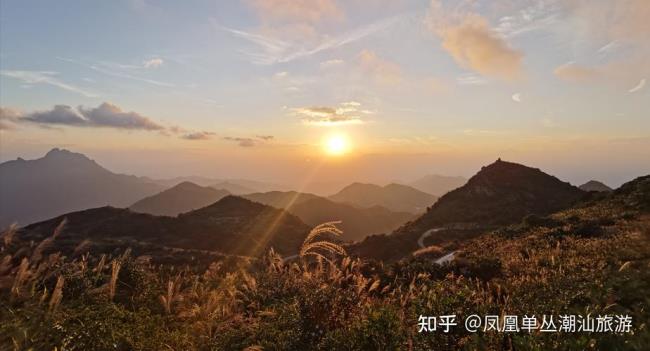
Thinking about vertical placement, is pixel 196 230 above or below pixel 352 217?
above

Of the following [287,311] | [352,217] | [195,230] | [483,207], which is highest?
[287,311]

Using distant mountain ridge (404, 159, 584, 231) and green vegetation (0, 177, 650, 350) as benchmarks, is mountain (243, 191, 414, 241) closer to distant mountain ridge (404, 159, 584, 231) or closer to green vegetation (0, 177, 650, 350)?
distant mountain ridge (404, 159, 584, 231)

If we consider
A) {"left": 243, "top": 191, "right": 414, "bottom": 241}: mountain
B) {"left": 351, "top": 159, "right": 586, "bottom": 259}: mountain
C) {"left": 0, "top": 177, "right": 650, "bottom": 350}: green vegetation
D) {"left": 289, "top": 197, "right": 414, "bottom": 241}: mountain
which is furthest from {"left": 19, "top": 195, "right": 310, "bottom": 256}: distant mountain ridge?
{"left": 243, "top": 191, "right": 414, "bottom": 241}: mountain

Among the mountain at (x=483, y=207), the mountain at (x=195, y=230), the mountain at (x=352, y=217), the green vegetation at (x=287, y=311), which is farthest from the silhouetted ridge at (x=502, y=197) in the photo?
the mountain at (x=352, y=217)

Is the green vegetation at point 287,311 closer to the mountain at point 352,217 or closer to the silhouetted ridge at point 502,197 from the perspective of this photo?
the silhouetted ridge at point 502,197

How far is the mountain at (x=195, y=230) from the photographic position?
67.4 metres

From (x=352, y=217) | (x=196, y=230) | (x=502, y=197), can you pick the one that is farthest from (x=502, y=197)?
(x=352, y=217)

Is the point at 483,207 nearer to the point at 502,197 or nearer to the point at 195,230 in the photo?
the point at 502,197

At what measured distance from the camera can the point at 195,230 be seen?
75875mm

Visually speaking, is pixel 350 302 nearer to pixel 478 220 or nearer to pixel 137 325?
pixel 137 325

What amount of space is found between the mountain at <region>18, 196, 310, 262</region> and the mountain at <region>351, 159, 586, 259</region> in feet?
73.3

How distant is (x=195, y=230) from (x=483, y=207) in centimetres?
5852

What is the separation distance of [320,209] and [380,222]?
106 feet

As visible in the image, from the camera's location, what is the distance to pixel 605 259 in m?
10.4
